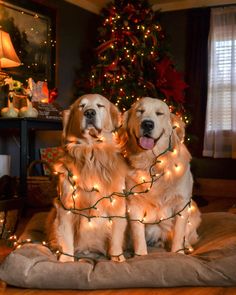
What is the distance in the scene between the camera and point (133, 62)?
4.96 m

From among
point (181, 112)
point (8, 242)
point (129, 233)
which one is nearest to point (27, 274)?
point (129, 233)

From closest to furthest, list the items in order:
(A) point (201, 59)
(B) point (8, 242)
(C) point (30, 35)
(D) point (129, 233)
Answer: (D) point (129, 233) → (B) point (8, 242) → (C) point (30, 35) → (A) point (201, 59)

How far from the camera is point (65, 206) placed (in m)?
2.03

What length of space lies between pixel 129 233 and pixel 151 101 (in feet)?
2.18

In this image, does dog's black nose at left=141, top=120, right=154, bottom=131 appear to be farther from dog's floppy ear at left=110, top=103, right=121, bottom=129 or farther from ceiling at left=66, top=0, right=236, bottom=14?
ceiling at left=66, top=0, right=236, bottom=14

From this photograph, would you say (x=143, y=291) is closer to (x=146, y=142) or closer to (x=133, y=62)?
(x=146, y=142)

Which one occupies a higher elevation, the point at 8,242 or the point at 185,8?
the point at 185,8

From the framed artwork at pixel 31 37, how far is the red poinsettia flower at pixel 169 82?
49.9 inches

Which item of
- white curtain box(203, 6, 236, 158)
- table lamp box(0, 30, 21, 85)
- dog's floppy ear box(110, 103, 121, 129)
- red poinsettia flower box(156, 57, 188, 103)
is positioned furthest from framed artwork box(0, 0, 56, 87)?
dog's floppy ear box(110, 103, 121, 129)

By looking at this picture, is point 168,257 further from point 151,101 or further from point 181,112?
→ point 181,112

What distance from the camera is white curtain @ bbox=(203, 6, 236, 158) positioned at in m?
5.41

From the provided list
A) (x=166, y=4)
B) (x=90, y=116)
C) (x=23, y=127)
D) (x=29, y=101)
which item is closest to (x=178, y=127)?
(x=90, y=116)

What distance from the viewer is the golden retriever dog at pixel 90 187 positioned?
2.03m

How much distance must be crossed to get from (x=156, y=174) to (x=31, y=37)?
3.18 m
